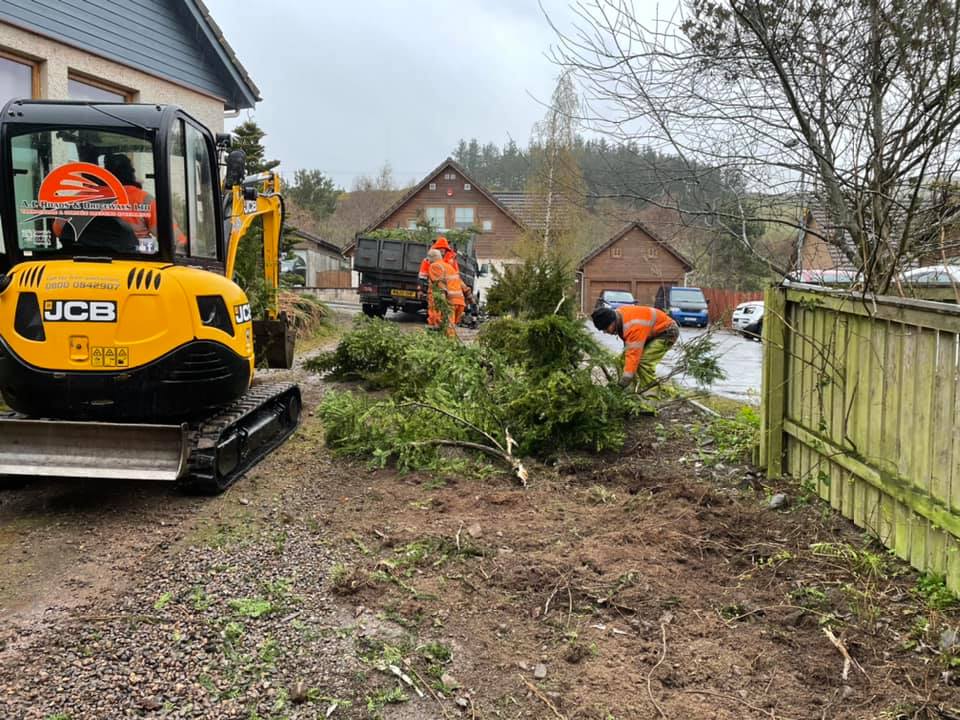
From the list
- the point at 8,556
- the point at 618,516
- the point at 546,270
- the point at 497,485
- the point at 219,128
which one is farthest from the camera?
the point at 219,128

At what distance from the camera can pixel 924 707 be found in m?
3.23

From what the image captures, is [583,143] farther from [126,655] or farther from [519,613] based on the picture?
[126,655]

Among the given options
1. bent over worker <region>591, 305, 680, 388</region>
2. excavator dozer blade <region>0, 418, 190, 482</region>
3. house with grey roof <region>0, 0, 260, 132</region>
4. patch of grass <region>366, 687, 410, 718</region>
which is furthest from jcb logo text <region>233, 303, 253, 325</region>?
house with grey roof <region>0, 0, 260, 132</region>

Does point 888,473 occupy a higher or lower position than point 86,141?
lower

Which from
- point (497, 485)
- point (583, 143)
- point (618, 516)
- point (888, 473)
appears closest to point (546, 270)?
point (583, 143)

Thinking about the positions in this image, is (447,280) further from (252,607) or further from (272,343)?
(252,607)

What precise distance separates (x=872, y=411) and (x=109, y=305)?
Result: 16.5ft

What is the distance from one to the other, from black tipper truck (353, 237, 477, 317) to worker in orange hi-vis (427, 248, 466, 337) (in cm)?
960

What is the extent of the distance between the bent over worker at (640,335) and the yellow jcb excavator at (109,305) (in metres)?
3.93

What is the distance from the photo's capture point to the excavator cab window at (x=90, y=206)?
19.8ft

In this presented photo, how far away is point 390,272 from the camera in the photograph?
24.8 meters

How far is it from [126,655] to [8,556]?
188cm

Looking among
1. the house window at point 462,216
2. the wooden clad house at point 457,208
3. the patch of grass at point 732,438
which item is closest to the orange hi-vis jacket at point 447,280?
the patch of grass at point 732,438

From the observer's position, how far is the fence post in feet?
21.2
